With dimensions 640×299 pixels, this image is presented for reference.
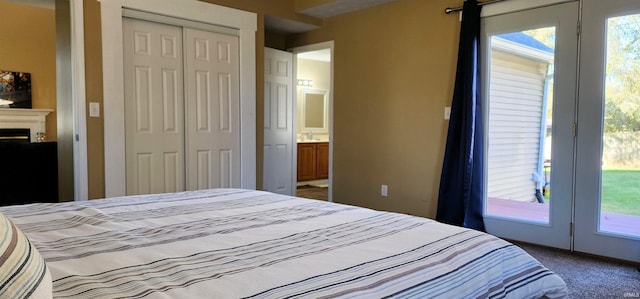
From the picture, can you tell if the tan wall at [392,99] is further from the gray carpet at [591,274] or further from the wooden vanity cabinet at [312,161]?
the wooden vanity cabinet at [312,161]

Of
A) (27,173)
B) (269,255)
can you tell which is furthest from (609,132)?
(27,173)

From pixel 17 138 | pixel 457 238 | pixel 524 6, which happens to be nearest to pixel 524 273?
pixel 457 238

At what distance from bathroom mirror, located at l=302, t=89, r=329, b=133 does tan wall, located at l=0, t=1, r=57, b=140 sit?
13.5 feet

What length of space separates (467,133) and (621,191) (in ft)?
3.73

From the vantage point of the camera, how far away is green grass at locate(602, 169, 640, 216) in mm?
2904

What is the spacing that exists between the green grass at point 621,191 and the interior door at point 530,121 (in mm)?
226

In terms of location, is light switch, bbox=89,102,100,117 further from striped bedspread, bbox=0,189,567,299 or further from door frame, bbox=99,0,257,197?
striped bedspread, bbox=0,189,567,299

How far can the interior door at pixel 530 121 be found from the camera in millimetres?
3182

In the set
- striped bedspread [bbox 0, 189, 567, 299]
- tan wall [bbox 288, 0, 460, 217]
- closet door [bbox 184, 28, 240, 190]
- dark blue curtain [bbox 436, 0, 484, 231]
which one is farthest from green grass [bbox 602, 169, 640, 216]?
closet door [bbox 184, 28, 240, 190]

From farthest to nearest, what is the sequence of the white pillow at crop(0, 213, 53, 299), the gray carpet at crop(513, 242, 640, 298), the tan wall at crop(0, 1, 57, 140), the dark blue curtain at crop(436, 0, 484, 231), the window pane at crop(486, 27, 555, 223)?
the tan wall at crop(0, 1, 57, 140) → the dark blue curtain at crop(436, 0, 484, 231) → the window pane at crop(486, 27, 555, 223) → the gray carpet at crop(513, 242, 640, 298) → the white pillow at crop(0, 213, 53, 299)

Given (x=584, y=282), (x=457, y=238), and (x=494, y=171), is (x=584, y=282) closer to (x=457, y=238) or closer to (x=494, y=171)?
(x=494, y=171)

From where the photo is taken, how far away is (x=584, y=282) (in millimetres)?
2539

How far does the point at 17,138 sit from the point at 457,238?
7.16 m

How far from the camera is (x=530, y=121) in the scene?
3430 mm
